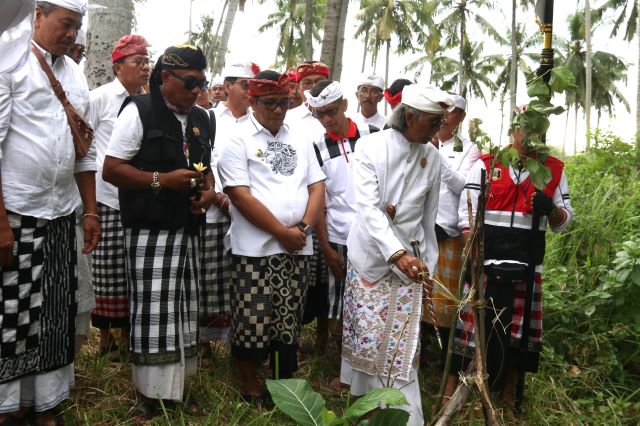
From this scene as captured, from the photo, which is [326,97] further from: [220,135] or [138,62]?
[138,62]

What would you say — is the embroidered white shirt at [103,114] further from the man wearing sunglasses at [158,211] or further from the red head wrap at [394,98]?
the red head wrap at [394,98]

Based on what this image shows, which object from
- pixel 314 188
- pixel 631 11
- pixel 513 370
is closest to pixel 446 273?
pixel 513 370

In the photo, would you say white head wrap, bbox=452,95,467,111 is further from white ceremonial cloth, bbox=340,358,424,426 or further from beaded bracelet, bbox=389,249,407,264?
Result: white ceremonial cloth, bbox=340,358,424,426

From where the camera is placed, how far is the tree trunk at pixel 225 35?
15.5 metres

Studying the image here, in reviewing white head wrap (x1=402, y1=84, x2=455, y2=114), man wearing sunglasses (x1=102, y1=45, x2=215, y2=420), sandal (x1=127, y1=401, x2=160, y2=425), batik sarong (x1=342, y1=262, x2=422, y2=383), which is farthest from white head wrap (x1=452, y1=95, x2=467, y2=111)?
sandal (x1=127, y1=401, x2=160, y2=425)

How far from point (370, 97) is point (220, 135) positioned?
1.32m

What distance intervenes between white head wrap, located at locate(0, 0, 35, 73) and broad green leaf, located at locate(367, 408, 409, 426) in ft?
5.73

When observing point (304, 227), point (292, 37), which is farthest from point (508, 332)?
point (292, 37)

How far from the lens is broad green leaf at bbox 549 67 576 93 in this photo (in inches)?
95.0

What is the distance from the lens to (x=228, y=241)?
3.92m

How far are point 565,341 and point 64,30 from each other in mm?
3710

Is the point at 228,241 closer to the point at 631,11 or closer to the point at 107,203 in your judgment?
the point at 107,203

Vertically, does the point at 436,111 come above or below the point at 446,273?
above

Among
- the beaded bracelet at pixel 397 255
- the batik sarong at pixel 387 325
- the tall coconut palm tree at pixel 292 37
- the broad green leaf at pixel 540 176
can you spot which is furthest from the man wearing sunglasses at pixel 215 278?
the tall coconut palm tree at pixel 292 37
